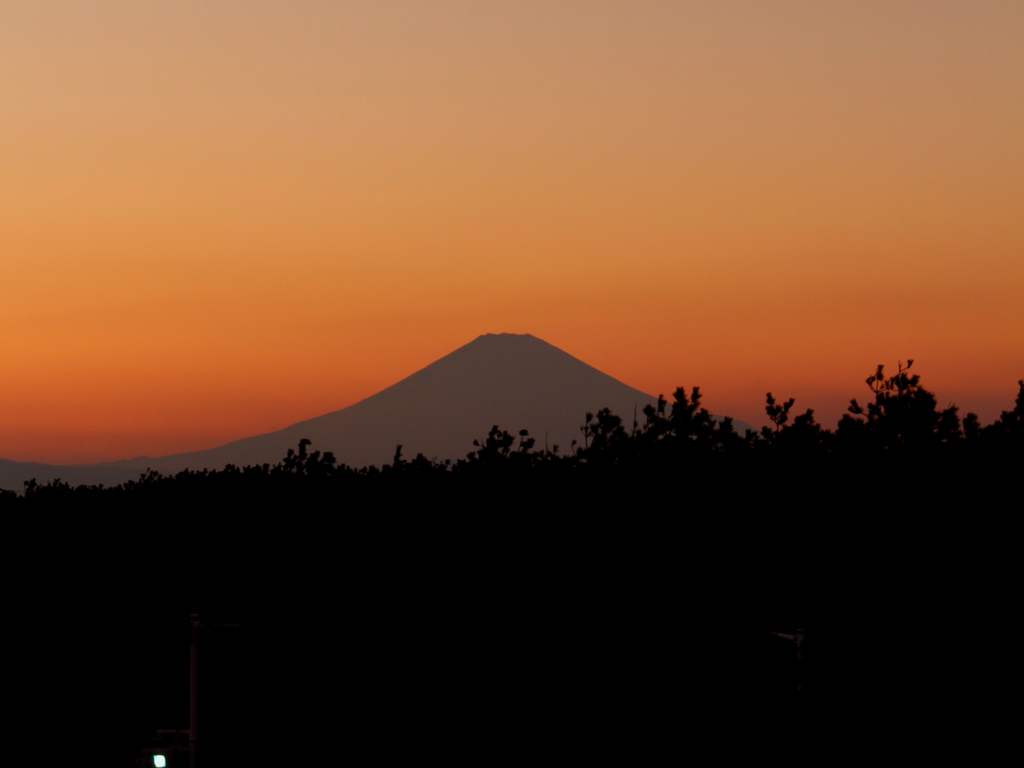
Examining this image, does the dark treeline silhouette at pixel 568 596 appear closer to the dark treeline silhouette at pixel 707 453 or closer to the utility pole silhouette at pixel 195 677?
the dark treeline silhouette at pixel 707 453

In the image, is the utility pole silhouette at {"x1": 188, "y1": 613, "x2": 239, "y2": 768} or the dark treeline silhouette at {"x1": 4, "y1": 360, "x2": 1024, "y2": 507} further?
the dark treeline silhouette at {"x1": 4, "y1": 360, "x2": 1024, "y2": 507}

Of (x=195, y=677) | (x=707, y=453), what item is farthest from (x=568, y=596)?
(x=195, y=677)

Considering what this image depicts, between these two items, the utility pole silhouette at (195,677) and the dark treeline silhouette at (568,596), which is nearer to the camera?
the utility pole silhouette at (195,677)

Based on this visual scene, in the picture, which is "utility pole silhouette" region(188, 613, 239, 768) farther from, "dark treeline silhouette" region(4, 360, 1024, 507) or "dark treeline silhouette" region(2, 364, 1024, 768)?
"dark treeline silhouette" region(4, 360, 1024, 507)

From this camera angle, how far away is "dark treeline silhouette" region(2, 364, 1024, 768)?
22.5 meters

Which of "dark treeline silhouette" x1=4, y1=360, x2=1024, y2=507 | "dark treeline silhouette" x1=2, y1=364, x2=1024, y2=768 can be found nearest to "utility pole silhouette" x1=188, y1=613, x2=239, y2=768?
"dark treeline silhouette" x1=2, y1=364, x2=1024, y2=768

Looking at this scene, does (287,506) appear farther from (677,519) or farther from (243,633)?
(677,519)

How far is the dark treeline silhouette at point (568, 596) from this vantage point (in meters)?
22.5

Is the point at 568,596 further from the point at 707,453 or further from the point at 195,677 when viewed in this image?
the point at 195,677

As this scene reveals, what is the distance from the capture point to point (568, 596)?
2652 cm

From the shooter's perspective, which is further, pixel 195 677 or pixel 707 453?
pixel 707 453

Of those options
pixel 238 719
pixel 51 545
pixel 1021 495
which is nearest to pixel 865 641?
pixel 1021 495

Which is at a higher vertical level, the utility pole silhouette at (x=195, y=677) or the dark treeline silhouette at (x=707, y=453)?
the dark treeline silhouette at (x=707, y=453)

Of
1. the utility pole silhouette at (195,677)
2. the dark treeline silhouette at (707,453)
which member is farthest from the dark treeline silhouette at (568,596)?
the utility pole silhouette at (195,677)
